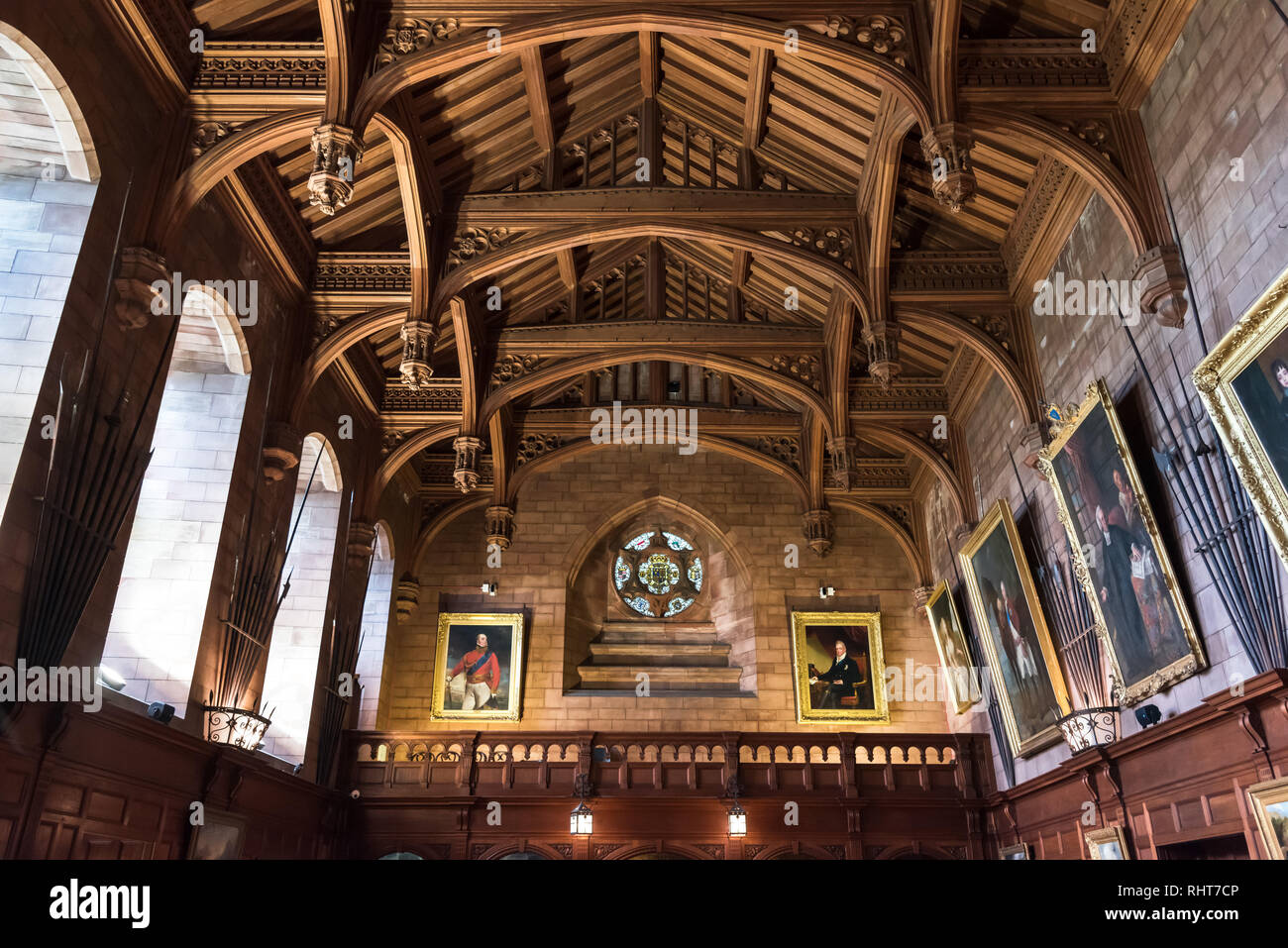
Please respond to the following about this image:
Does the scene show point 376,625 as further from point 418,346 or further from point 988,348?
point 988,348

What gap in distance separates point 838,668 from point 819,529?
2225 mm

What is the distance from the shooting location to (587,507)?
16078 mm

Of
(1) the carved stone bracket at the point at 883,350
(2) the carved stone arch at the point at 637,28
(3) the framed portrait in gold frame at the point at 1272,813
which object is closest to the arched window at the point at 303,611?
(2) the carved stone arch at the point at 637,28

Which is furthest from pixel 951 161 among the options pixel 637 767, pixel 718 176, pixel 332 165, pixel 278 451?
pixel 637 767

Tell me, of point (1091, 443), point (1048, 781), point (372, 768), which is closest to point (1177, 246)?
point (1091, 443)

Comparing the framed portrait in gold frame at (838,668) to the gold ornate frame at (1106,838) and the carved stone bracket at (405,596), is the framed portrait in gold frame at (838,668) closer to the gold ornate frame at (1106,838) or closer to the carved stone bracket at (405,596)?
the gold ornate frame at (1106,838)

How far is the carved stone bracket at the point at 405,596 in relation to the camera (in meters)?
14.7

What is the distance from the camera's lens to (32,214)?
7.01 metres

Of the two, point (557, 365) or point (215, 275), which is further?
point (557, 365)
